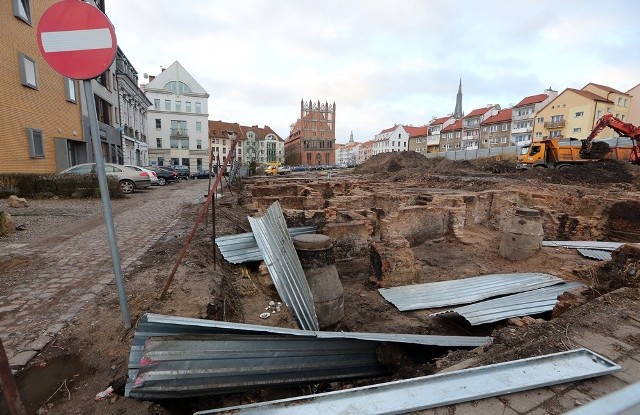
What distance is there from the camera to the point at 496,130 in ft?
191

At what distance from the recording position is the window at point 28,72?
13570mm

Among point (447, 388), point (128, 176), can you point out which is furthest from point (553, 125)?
point (447, 388)

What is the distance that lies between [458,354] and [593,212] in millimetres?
11815

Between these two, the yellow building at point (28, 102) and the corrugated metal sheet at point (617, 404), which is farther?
the yellow building at point (28, 102)

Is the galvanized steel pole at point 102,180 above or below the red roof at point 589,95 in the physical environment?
below

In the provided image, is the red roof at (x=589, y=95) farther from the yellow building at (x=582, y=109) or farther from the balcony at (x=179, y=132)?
the balcony at (x=179, y=132)

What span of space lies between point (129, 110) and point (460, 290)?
3498cm

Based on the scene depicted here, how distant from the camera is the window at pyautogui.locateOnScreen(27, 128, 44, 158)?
46.0 feet

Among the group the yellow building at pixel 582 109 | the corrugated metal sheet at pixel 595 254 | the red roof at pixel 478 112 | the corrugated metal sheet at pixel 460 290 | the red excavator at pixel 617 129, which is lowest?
the corrugated metal sheet at pixel 460 290

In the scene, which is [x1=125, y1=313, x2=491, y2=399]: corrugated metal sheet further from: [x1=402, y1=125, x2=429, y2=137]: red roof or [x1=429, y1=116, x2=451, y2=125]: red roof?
[x1=402, y1=125, x2=429, y2=137]: red roof

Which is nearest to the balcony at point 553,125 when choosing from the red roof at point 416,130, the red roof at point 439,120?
the red roof at point 439,120

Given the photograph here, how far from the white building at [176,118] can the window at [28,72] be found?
32.2m

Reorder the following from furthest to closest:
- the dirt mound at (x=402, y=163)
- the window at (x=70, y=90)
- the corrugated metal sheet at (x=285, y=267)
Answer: the dirt mound at (x=402, y=163) < the window at (x=70, y=90) < the corrugated metal sheet at (x=285, y=267)

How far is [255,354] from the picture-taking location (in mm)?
2383
